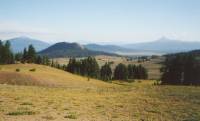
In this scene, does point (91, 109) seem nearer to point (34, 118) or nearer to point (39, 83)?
point (34, 118)

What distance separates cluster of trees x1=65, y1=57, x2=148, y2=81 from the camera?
154 m

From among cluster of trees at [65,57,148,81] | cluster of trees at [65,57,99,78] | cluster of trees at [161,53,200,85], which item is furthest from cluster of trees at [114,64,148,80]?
cluster of trees at [161,53,200,85]

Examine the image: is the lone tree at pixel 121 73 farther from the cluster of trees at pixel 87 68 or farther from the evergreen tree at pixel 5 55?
the evergreen tree at pixel 5 55

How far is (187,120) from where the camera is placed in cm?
2333

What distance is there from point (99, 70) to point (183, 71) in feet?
185

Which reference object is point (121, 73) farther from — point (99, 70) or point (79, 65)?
point (79, 65)

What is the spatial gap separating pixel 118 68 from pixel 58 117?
5800 inches

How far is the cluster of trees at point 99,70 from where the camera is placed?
15388cm

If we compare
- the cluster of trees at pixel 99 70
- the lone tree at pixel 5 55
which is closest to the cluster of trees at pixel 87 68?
the cluster of trees at pixel 99 70

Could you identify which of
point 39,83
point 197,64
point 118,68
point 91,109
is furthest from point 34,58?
point 91,109

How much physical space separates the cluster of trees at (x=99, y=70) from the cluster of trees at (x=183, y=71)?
40006 millimetres

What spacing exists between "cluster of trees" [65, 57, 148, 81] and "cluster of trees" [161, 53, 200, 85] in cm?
4001

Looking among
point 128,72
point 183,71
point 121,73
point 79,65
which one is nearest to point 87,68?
point 79,65

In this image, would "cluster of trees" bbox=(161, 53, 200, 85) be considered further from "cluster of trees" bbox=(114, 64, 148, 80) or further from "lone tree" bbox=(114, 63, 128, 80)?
"cluster of trees" bbox=(114, 64, 148, 80)
